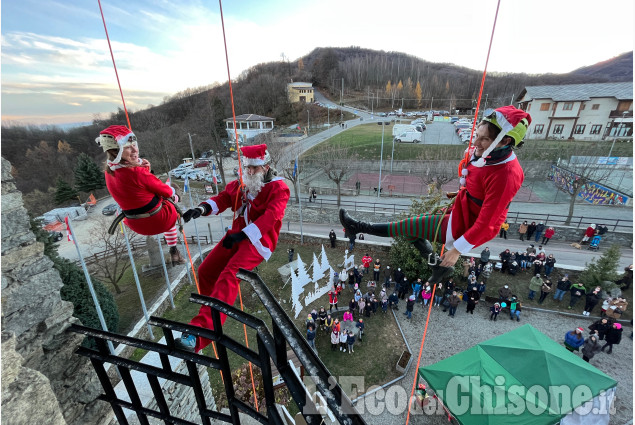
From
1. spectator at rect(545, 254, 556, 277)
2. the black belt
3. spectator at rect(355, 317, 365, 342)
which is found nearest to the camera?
the black belt

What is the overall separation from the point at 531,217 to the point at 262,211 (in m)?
20.4

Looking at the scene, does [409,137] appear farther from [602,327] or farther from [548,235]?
[602,327]

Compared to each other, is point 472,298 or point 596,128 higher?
point 596,128

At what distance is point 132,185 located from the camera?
9.48 feet

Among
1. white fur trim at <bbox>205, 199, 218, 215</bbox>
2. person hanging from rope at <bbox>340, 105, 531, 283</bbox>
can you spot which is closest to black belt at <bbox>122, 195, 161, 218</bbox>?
white fur trim at <bbox>205, 199, 218, 215</bbox>

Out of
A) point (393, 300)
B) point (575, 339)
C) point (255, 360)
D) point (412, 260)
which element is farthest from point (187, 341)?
point (575, 339)

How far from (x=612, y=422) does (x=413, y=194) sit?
1772cm

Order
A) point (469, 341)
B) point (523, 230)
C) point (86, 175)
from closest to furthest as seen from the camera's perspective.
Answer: point (469, 341)
point (523, 230)
point (86, 175)

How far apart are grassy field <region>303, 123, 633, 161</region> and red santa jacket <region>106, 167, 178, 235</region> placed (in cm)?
2050

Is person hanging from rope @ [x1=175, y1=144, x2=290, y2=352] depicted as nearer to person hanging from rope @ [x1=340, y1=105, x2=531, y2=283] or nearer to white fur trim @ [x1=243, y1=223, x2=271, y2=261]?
white fur trim @ [x1=243, y1=223, x2=271, y2=261]

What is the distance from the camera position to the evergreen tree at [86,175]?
20967 mm

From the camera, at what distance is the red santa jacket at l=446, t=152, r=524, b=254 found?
2.65 meters

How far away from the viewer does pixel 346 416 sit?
3.71 ft

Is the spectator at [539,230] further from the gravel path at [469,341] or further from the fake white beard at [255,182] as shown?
the fake white beard at [255,182]
